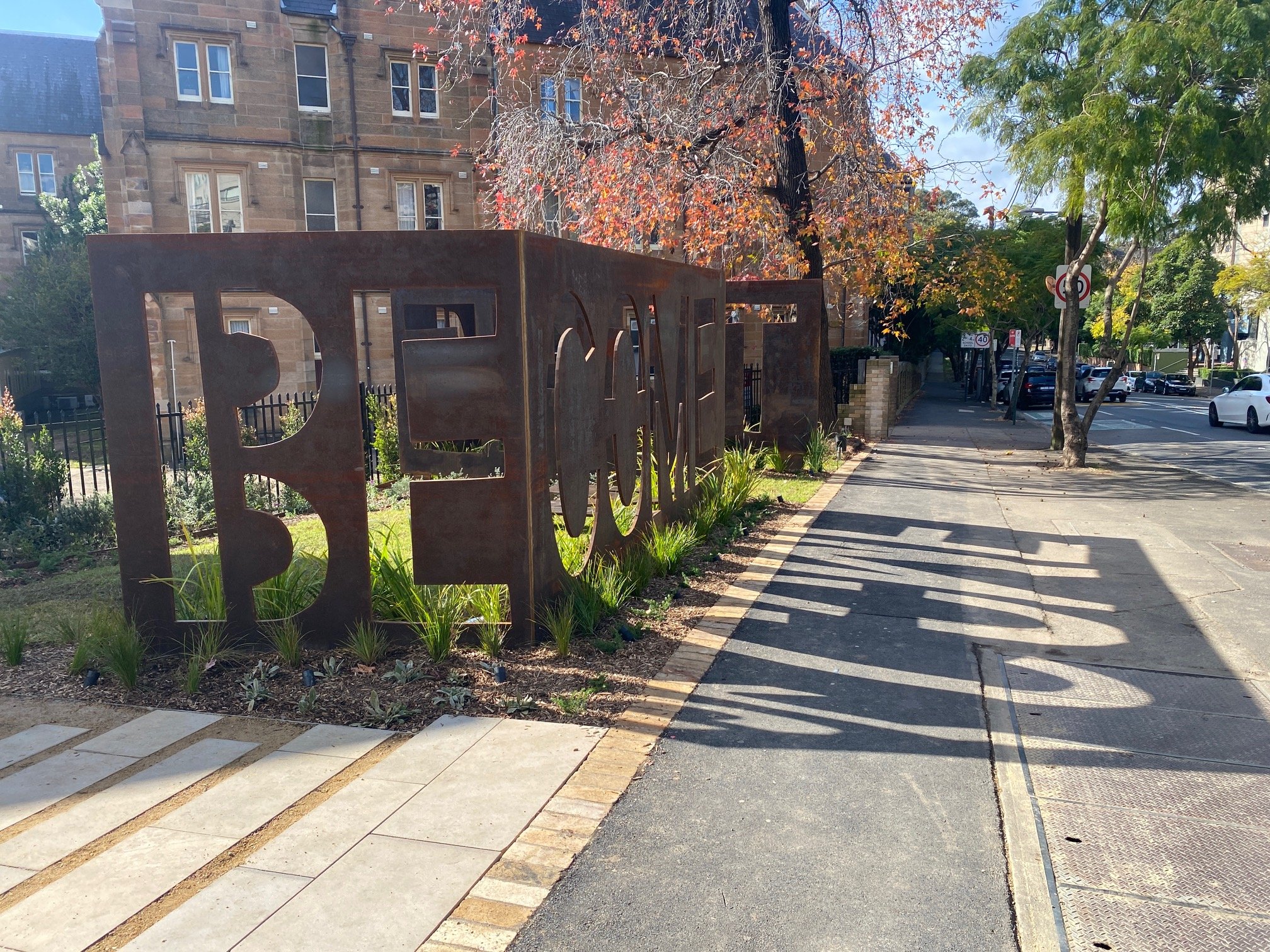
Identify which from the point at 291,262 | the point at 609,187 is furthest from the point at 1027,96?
the point at 291,262

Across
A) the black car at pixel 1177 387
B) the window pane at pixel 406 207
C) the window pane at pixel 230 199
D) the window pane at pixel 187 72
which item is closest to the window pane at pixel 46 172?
the window pane at pixel 187 72

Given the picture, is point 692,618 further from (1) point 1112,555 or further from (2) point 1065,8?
(2) point 1065,8

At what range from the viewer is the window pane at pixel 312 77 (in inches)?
1062

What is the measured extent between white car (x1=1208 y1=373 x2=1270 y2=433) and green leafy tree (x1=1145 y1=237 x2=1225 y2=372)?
80.2 feet

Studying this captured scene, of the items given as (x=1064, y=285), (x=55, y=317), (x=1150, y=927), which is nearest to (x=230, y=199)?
(x=55, y=317)

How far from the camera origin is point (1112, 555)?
356 inches

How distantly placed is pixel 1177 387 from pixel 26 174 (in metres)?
58.1

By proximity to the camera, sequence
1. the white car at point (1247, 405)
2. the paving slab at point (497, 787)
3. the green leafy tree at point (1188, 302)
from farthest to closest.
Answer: the green leafy tree at point (1188, 302)
the white car at point (1247, 405)
the paving slab at point (497, 787)

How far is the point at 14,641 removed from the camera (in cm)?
573

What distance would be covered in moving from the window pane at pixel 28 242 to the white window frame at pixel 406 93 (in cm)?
2261

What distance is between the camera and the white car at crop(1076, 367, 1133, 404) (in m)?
38.6

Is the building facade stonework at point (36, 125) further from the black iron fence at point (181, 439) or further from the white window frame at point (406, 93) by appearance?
the white window frame at point (406, 93)

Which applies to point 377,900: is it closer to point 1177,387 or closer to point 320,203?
point 320,203

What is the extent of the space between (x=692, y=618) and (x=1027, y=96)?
12128mm
